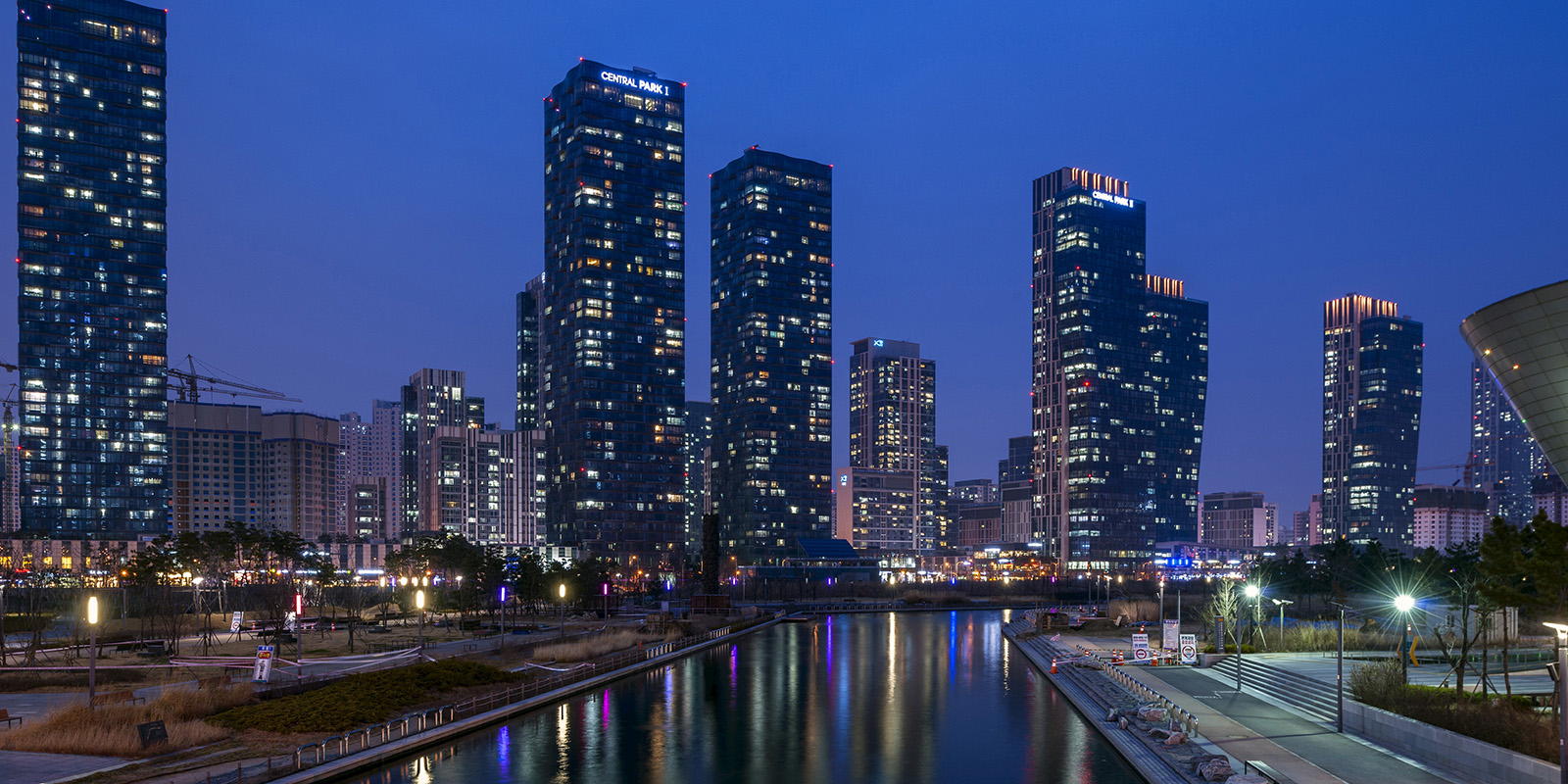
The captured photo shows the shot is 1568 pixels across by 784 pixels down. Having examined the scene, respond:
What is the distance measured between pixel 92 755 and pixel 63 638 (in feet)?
168

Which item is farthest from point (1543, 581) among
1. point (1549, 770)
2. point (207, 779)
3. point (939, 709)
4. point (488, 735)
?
point (207, 779)

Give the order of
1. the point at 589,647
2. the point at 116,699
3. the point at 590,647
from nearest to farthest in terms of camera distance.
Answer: the point at 116,699
the point at 589,647
the point at 590,647

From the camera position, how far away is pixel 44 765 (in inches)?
1196

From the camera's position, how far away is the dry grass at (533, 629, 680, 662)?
206ft

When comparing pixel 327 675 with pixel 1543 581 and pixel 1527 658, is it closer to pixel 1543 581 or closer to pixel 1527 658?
pixel 1543 581

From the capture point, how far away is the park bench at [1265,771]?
1087 inches

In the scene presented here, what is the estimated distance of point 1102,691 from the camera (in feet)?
159

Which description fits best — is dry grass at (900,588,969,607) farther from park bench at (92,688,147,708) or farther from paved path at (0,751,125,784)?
paved path at (0,751,125,784)

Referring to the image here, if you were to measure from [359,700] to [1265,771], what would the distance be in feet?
108

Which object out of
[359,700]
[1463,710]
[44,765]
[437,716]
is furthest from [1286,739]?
[44,765]

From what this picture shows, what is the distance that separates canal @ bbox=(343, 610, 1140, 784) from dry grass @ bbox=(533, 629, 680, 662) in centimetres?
483

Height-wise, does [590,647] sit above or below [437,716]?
below

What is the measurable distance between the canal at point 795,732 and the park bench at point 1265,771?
12.5 feet

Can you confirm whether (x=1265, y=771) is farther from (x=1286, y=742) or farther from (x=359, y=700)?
(x=359, y=700)
